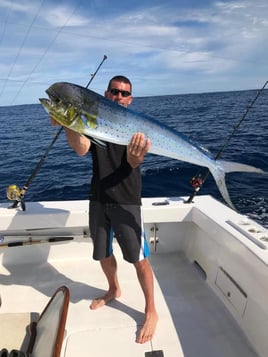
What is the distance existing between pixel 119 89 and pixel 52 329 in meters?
1.72

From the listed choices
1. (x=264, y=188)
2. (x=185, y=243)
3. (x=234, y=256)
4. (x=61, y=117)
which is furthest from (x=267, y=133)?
(x=61, y=117)

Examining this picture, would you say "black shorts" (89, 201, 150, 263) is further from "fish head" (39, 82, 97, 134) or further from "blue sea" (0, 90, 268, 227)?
"blue sea" (0, 90, 268, 227)

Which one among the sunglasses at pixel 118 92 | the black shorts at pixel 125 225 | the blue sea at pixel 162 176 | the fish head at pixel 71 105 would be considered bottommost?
the blue sea at pixel 162 176

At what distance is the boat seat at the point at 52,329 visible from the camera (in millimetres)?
1657

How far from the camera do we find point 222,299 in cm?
307

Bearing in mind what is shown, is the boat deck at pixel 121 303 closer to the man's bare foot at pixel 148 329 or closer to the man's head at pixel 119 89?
the man's bare foot at pixel 148 329

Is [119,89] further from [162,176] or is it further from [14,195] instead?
[162,176]

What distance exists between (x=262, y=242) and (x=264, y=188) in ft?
19.9

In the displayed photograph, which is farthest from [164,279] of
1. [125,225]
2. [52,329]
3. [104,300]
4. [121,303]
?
[52,329]

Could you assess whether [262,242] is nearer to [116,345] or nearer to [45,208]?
[116,345]

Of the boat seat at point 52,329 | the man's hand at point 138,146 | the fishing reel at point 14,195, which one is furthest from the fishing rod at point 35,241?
the man's hand at point 138,146

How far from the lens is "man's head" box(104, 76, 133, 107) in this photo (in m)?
2.46

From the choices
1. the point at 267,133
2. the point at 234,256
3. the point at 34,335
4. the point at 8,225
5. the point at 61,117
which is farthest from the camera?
the point at 267,133

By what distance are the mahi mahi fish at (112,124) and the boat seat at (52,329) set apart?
3.34 feet
